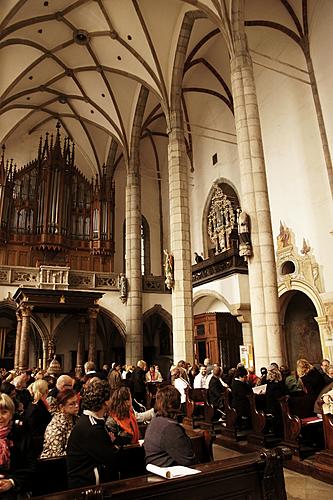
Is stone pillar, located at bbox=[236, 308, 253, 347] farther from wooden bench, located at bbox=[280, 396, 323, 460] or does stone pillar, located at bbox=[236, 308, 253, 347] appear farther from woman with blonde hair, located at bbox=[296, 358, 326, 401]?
wooden bench, located at bbox=[280, 396, 323, 460]

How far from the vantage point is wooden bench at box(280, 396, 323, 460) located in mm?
5945

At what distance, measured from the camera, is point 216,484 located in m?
2.67

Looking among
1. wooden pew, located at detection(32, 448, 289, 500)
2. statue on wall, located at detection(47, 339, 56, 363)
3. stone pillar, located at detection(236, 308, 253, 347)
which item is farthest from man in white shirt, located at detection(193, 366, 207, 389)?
statue on wall, located at detection(47, 339, 56, 363)

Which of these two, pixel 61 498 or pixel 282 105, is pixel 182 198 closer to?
pixel 282 105

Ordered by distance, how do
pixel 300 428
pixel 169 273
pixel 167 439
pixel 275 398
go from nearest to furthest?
pixel 167 439
pixel 300 428
pixel 275 398
pixel 169 273

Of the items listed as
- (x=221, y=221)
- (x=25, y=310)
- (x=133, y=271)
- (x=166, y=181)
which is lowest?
(x=25, y=310)

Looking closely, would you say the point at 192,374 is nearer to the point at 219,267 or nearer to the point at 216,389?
the point at 216,389

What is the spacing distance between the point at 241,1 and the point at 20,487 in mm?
13813

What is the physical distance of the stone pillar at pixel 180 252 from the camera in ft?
44.9

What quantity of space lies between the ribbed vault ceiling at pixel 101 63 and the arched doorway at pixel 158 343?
9799mm

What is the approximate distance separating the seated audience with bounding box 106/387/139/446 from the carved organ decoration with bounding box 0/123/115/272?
Answer: 17177mm

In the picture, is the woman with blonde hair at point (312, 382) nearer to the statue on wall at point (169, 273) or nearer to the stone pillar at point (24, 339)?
the statue on wall at point (169, 273)

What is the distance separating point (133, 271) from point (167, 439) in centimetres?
1589

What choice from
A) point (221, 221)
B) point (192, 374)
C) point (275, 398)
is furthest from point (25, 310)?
point (275, 398)
